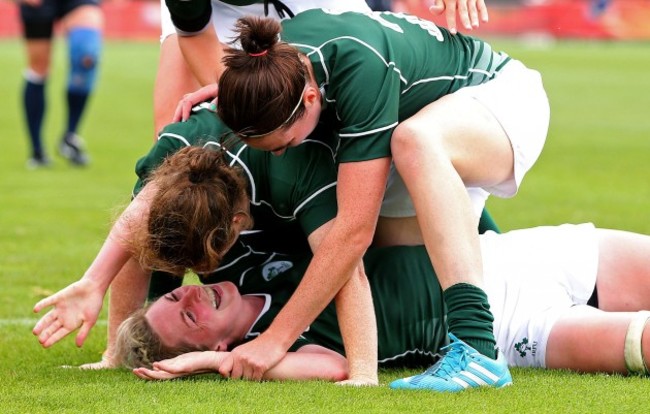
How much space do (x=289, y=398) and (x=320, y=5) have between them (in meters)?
2.23

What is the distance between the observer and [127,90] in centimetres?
2005

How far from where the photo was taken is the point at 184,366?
4.11 meters

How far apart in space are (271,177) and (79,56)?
23.8 feet

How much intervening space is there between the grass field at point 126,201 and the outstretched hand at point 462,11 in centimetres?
131

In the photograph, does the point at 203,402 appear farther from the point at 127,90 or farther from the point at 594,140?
the point at 127,90

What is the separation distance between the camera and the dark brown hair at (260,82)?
3918 millimetres

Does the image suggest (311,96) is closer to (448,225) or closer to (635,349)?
(448,225)

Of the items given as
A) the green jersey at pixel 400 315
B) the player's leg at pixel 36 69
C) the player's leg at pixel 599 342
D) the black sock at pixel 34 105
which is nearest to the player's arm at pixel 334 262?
the green jersey at pixel 400 315

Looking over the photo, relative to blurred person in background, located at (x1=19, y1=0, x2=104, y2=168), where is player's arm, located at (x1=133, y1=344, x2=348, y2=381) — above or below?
above

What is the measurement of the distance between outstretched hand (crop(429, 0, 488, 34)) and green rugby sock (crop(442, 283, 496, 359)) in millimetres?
1154

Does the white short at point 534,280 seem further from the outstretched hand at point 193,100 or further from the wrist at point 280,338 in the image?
the outstretched hand at point 193,100

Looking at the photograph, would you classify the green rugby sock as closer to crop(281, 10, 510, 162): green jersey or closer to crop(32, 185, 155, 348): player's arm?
crop(281, 10, 510, 162): green jersey

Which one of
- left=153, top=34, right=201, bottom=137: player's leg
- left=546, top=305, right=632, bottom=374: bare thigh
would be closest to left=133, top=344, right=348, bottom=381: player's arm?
left=546, top=305, right=632, bottom=374: bare thigh

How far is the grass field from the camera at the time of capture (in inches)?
144
